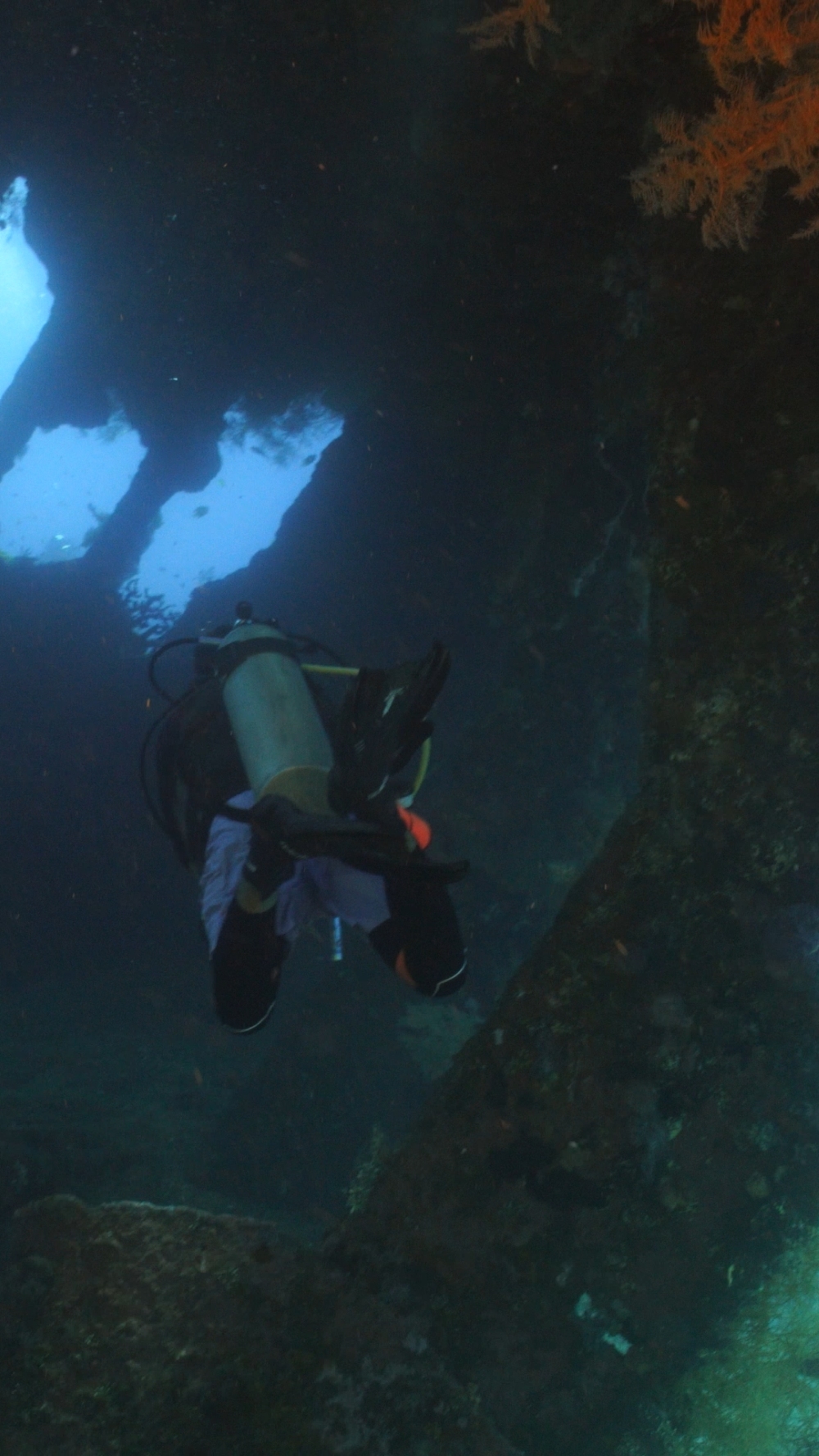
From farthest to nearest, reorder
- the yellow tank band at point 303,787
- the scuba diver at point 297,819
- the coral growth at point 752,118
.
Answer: the coral growth at point 752,118 → the yellow tank band at point 303,787 → the scuba diver at point 297,819

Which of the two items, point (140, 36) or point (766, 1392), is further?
point (140, 36)

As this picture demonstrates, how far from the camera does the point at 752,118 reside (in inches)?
147

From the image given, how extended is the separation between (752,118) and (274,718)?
3808 millimetres

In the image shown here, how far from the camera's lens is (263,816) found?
94.3 inches

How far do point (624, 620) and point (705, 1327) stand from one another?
6064 millimetres

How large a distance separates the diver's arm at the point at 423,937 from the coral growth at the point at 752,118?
11.3ft

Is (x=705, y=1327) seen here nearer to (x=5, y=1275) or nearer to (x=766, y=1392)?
(x=766, y=1392)

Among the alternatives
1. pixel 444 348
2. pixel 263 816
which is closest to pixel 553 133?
pixel 444 348

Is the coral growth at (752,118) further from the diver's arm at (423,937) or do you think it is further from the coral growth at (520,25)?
the diver's arm at (423,937)

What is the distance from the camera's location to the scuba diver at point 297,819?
239 centimetres

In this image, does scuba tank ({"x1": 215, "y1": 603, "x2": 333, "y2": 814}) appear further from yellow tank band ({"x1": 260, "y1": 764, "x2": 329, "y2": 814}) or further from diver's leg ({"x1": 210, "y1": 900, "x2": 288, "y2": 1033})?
diver's leg ({"x1": 210, "y1": 900, "x2": 288, "y2": 1033})

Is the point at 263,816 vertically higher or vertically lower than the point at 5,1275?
higher

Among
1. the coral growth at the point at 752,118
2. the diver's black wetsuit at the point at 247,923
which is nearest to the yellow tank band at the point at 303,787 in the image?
the diver's black wetsuit at the point at 247,923

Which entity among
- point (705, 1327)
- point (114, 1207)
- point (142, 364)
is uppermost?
point (142, 364)
